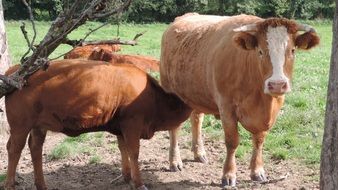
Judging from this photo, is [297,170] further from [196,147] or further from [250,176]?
[196,147]

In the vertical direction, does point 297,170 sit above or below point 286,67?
below

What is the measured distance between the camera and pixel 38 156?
6.94 meters

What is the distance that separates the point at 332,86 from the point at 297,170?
3.64m

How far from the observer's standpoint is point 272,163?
811cm

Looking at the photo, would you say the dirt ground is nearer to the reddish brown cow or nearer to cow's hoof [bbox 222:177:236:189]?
cow's hoof [bbox 222:177:236:189]

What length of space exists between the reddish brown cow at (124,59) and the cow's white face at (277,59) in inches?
157

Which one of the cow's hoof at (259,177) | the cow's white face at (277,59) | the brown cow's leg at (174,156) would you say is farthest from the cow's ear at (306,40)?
the brown cow's leg at (174,156)

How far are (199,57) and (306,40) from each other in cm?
157

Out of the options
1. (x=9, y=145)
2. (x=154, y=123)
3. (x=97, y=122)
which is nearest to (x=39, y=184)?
(x=9, y=145)

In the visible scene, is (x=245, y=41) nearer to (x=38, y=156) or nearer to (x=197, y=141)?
(x=197, y=141)

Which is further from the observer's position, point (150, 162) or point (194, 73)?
point (150, 162)

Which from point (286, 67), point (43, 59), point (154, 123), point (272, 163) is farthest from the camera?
point (272, 163)

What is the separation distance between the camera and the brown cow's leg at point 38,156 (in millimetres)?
6910

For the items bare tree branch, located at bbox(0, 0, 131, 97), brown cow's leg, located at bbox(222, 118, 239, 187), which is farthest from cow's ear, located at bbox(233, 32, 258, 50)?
bare tree branch, located at bbox(0, 0, 131, 97)
